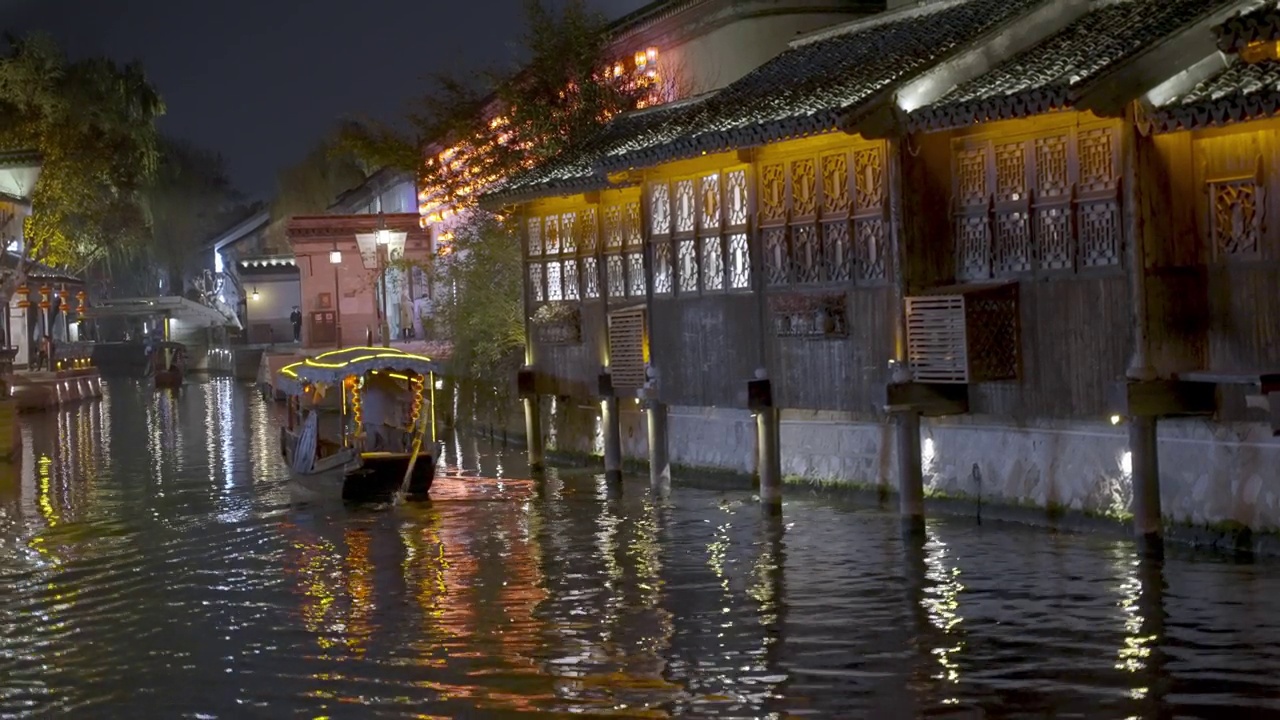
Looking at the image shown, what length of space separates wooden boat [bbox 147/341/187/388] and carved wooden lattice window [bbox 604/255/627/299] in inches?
1737

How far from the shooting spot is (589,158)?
25281mm

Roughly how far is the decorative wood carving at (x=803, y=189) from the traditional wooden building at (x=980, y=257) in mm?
40

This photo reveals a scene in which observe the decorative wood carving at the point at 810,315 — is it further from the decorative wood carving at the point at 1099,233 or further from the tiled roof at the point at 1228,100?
the tiled roof at the point at 1228,100

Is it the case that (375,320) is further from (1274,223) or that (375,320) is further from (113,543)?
(1274,223)

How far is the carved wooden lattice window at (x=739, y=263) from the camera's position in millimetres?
21567

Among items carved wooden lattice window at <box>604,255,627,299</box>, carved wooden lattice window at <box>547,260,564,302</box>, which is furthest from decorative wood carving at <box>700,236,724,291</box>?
carved wooden lattice window at <box>547,260,564,302</box>

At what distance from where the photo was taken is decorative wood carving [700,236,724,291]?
22141 mm

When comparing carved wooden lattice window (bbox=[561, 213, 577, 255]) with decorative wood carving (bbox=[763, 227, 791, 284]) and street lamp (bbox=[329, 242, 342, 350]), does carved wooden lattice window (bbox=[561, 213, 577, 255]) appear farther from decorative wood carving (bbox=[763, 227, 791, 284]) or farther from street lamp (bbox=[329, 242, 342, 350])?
street lamp (bbox=[329, 242, 342, 350])

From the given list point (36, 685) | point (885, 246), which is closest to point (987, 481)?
point (885, 246)

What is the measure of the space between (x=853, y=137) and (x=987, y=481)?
4.25 m

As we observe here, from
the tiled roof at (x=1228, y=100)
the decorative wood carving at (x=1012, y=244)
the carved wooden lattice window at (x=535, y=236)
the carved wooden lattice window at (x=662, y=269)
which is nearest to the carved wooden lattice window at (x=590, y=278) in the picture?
the carved wooden lattice window at (x=535, y=236)

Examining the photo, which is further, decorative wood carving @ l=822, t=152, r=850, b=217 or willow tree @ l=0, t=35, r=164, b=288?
willow tree @ l=0, t=35, r=164, b=288

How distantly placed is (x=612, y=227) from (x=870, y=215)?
6948mm

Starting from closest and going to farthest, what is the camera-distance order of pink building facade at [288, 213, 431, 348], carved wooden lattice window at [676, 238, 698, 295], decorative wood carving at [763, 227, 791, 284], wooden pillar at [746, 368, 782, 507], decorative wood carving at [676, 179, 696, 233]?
decorative wood carving at [763, 227, 791, 284] → wooden pillar at [746, 368, 782, 507] → carved wooden lattice window at [676, 238, 698, 295] → decorative wood carving at [676, 179, 696, 233] → pink building facade at [288, 213, 431, 348]
